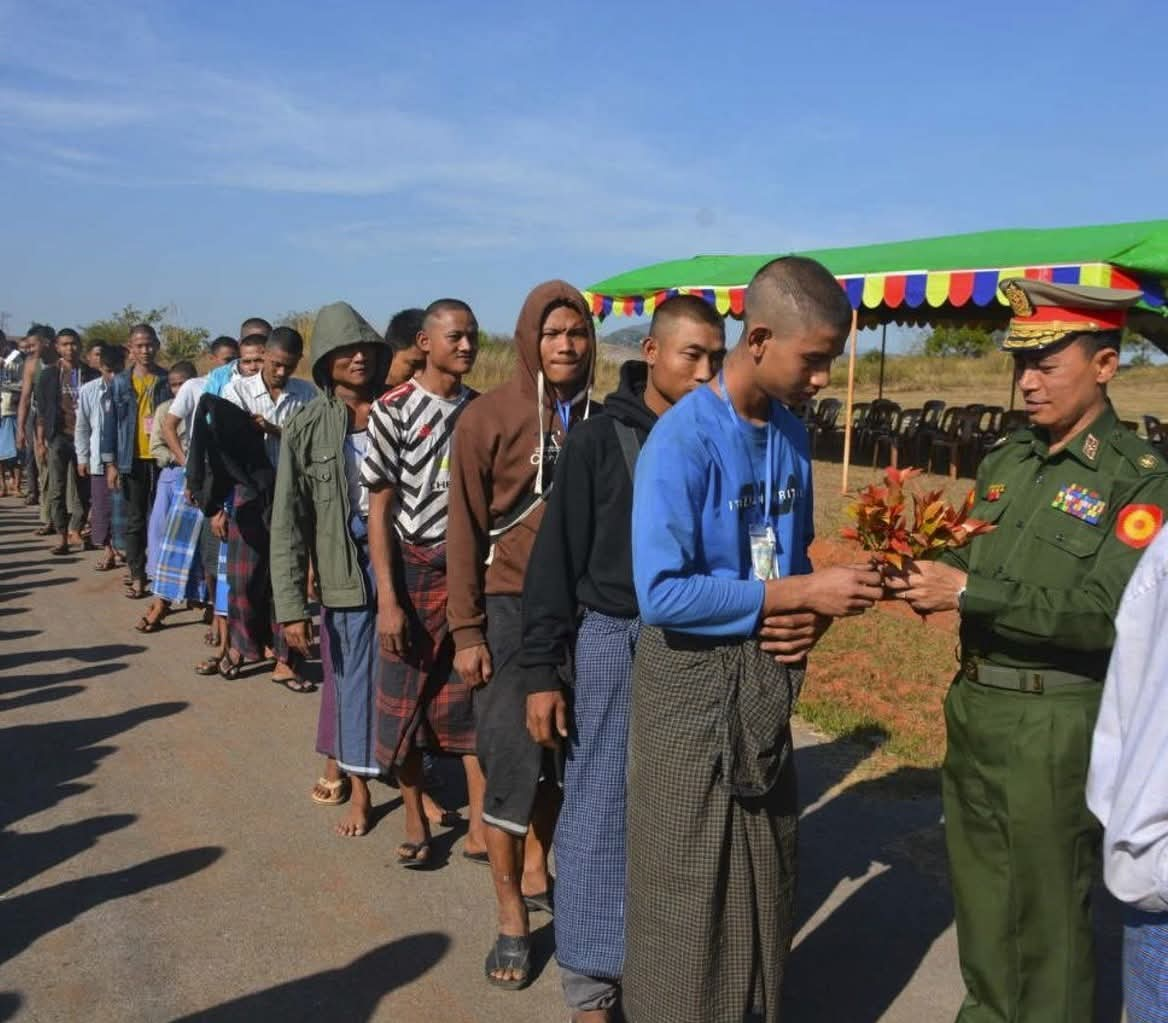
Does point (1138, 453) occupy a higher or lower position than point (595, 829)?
higher

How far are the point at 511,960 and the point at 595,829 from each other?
745 millimetres

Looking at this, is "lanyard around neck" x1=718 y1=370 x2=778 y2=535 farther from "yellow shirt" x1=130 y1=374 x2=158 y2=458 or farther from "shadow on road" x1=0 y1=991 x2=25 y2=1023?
"yellow shirt" x1=130 y1=374 x2=158 y2=458

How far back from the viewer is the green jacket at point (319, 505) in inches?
185

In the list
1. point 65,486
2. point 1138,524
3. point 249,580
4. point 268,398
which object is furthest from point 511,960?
point 65,486

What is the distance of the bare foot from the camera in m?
4.77

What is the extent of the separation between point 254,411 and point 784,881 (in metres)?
5.06

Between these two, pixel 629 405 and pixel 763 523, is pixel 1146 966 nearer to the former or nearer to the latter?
pixel 763 523

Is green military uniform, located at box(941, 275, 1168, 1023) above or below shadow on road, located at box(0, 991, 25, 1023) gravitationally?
above

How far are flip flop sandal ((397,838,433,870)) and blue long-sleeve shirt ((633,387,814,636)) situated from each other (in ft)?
7.41

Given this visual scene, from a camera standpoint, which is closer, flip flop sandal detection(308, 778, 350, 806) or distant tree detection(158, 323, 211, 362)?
flip flop sandal detection(308, 778, 350, 806)

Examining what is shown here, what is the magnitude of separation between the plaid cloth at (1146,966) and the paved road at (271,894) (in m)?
1.50

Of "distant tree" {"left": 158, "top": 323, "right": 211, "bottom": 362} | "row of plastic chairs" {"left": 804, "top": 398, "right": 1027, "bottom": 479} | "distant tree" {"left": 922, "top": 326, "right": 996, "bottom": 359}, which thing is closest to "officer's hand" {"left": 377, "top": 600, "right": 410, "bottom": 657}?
"row of plastic chairs" {"left": 804, "top": 398, "right": 1027, "bottom": 479}

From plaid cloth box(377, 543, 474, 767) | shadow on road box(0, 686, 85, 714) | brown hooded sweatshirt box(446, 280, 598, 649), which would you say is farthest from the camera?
shadow on road box(0, 686, 85, 714)

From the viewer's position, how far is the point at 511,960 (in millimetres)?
3625
